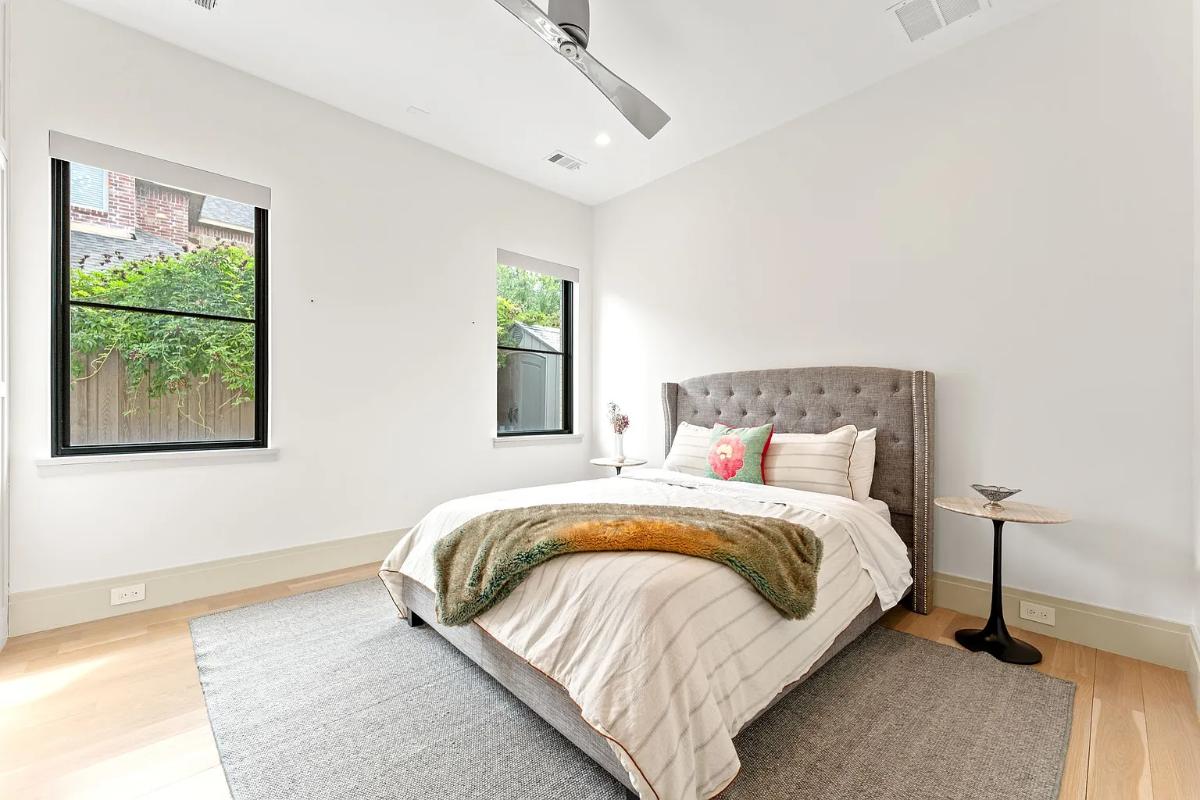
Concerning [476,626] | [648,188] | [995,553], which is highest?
[648,188]

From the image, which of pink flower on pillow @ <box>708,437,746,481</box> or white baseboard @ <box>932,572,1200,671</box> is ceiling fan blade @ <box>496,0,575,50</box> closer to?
pink flower on pillow @ <box>708,437,746,481</box>

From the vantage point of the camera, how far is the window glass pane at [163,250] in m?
2.57

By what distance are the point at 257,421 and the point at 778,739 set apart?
10.0 ft

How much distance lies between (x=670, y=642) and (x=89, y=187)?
3342 mm

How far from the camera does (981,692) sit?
1.94 m

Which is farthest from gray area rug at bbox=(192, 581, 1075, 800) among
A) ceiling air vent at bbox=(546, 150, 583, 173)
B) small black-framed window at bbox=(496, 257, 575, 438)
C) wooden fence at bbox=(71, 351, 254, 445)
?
ceiling air vent at bbox=(546, 150, 583, 173)

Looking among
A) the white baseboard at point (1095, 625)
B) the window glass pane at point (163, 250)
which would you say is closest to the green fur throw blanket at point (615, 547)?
the white baseboard at point (1095, 625)

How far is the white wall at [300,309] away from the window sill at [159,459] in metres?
0.04

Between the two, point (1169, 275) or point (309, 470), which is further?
point (309, 470)

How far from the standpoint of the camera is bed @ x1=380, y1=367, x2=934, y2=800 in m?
1.28

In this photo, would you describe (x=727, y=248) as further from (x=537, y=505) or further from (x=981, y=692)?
(x=981, y=692)

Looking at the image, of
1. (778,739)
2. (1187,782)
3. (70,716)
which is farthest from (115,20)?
(1187,782)

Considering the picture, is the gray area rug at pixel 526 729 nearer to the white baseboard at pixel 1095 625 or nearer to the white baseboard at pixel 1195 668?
the white baseboard at pixel 1195 668

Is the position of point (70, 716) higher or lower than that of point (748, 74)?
lower
